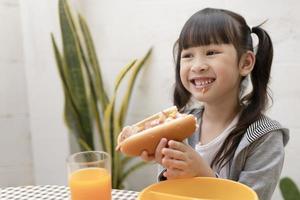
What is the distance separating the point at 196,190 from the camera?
0.70 metres

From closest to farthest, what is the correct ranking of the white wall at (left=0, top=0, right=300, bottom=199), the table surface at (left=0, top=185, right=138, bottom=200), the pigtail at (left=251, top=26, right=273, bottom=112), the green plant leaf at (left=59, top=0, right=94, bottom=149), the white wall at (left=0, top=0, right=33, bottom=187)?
1. the table surface at (left=0, top=185, right=138, bottom=200)
2. the pigtail at (left=251, top=26, right=273, bottom=112)
3. the white wall at (left=0, top=0, right=300, bottom=199)
4. the green plant leaf at (left=59, top=0, right=94, bottom=149)
5. the white wall at (left=0, top=0, right=33, bottom=187)

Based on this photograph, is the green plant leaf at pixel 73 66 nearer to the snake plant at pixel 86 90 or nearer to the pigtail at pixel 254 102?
the snake plant at pixel 86 90

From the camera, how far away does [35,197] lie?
2.95ft

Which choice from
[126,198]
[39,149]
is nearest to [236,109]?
[126,198]

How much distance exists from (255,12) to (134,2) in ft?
1.77

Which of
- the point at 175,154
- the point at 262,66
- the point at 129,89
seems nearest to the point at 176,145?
the point at 175,154

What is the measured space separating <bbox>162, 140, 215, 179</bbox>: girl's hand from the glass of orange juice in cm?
12

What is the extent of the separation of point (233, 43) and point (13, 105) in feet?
4.42

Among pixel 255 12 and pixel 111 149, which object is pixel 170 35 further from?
pixel 111 149

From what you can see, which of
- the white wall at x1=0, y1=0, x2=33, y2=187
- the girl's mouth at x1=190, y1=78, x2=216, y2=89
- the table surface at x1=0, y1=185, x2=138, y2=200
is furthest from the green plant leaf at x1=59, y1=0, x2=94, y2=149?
the girl's mouth at x1=190, y1=78, x2=216, y2=89

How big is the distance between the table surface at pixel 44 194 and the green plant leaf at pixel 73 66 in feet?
2.61

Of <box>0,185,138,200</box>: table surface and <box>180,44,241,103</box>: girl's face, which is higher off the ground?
<box>180,44,241,103</box>: girl's face

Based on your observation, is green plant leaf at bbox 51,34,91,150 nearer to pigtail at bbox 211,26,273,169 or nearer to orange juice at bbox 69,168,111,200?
pigtail at bbox 211,26,273,169

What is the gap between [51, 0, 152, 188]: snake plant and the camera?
5.51 ft
